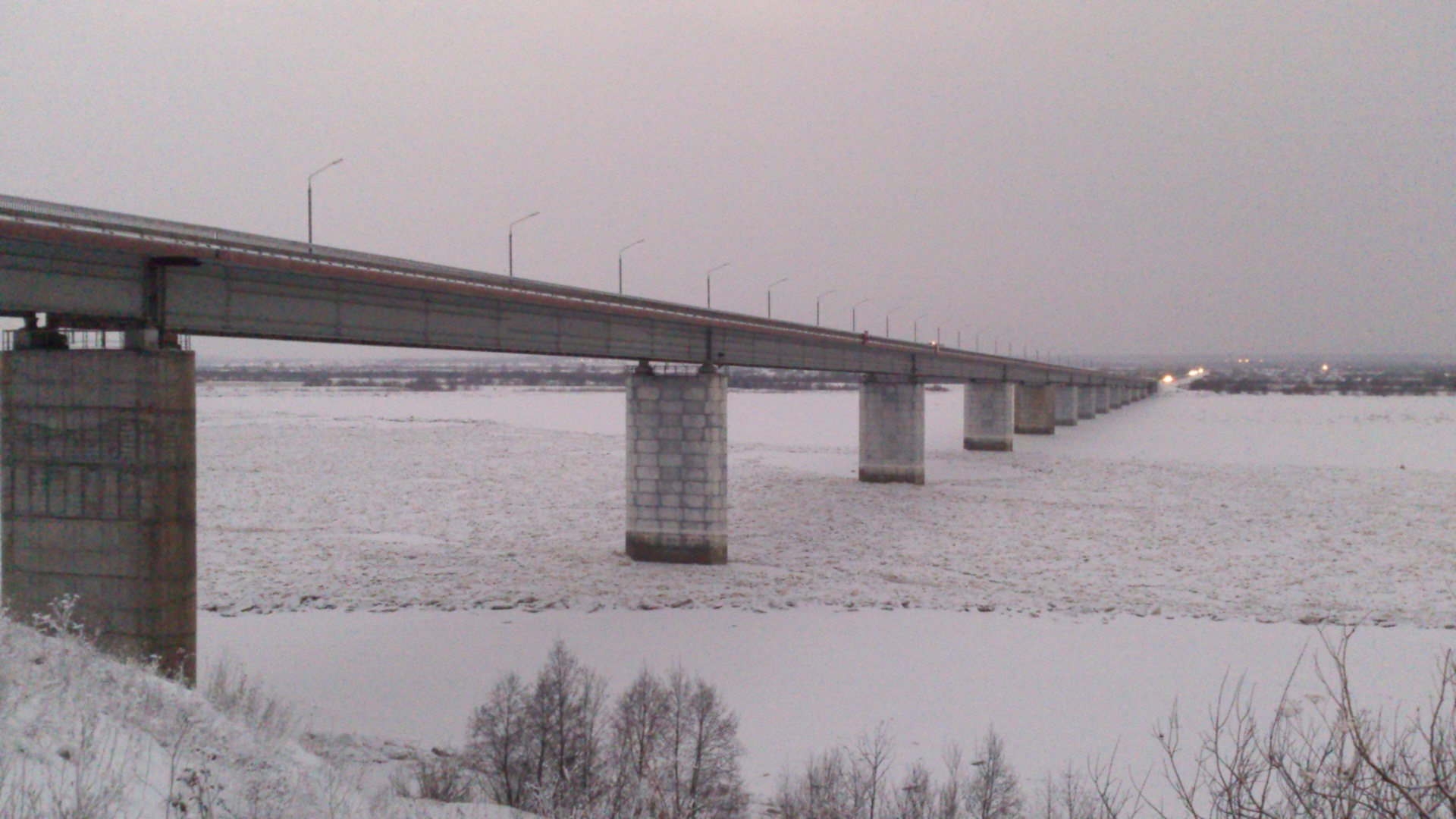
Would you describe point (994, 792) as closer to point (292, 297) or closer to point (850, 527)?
point (292, 297)

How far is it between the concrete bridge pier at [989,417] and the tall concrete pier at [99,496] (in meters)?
64.8

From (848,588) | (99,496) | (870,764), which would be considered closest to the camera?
(870,764)

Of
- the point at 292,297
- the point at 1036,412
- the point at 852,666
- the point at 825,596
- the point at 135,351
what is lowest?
the point at 852,666

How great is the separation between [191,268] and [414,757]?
9.62 m

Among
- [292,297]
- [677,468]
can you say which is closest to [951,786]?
[292,297]

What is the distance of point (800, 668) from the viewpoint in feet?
64.4

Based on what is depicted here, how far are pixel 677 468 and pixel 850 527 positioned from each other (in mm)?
A: 9199

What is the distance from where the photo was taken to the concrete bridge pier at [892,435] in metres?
53.0

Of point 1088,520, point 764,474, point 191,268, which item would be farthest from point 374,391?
point 191,268

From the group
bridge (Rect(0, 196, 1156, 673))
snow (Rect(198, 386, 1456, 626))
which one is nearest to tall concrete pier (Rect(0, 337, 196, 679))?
bridge (Rect(0, 196, 1156, 673))

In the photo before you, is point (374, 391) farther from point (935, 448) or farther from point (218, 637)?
point (218, 637)

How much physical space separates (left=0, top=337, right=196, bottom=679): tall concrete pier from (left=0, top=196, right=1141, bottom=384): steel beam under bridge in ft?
3.56

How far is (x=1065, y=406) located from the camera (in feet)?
365

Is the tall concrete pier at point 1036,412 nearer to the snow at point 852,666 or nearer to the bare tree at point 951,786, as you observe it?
the snow at point 852,666
